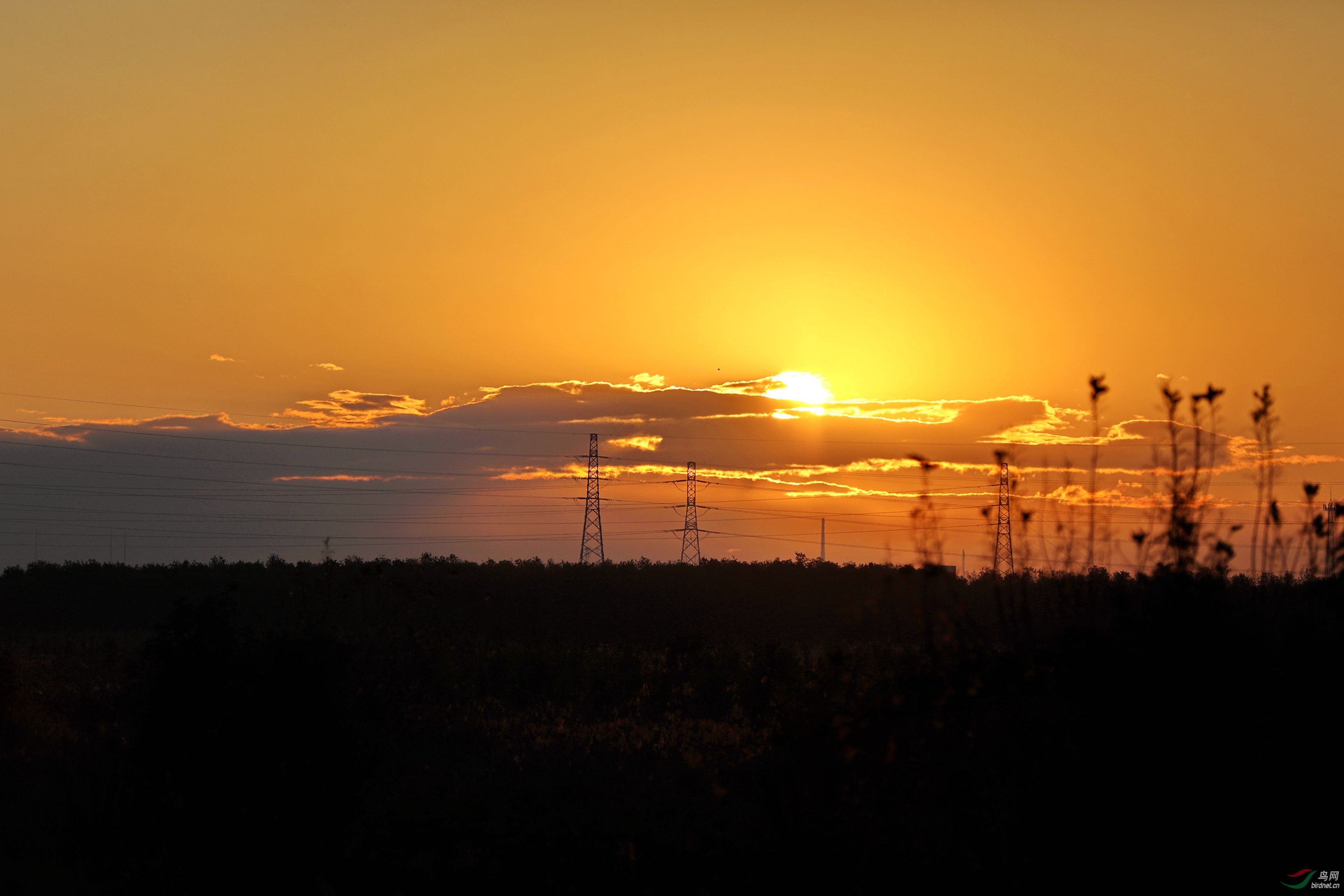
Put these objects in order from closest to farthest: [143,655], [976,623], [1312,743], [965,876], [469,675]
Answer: [1312,743]
[965,876]
[976,623]
[143,655]
[469,675]

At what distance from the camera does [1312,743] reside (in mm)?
7781

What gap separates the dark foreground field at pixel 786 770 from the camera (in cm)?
793

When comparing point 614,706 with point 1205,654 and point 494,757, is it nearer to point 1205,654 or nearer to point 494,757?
point 494,757

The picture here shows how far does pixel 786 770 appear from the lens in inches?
415

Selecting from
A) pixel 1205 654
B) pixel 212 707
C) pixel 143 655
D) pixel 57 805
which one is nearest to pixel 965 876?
pixel 1205 654

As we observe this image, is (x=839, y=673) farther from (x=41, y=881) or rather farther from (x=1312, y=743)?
(x=41, y=881)

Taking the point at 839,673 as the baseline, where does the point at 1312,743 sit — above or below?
above

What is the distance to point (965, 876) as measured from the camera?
836cm

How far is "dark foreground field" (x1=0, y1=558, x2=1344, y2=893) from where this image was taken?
26.0ft

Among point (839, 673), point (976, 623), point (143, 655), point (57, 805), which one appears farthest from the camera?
point (839, 673)

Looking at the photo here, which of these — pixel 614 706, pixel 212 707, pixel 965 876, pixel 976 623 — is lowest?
pixel 614 706

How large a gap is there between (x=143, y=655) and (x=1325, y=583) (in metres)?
12.2

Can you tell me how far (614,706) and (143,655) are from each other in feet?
41.5

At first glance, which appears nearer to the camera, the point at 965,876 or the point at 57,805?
the point at 965,876
